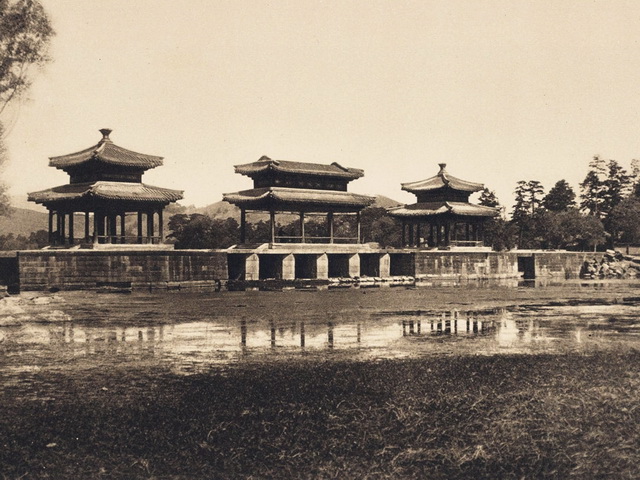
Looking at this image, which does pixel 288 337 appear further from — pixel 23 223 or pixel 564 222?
pixel 23 223

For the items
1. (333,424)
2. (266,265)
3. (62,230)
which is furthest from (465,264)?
(333,424)

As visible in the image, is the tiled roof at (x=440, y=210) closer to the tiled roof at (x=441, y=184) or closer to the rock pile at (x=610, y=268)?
the tiled roof at (x=441, y=184)

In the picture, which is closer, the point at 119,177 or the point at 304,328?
the point at 304,328

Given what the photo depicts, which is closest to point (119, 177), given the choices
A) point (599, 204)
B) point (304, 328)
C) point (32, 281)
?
point (32, 281)

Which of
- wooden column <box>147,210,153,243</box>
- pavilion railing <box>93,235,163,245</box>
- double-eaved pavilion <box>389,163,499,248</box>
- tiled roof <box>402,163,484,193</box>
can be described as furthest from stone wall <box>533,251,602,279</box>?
wooden column <box>147,210,153,243</box>

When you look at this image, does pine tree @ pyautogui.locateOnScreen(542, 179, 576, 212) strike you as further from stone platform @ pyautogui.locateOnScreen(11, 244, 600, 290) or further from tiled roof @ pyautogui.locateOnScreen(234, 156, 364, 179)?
tiled roof @ pyautogui.locateOnScreen(234, 156, 364, 179)

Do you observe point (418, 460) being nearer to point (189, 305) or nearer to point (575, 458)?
point (575, 458)
